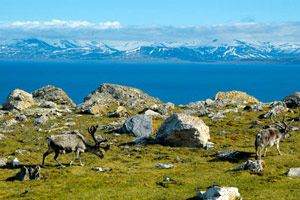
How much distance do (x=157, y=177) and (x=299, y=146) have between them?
17565mm

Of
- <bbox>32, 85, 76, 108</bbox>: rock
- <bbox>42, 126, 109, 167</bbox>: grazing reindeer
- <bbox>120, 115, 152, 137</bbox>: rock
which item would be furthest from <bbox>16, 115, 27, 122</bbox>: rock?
<bbox>42, 126, 109, 167</bbox>: grazing reindeer

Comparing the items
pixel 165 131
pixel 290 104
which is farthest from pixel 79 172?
pixel 290 104

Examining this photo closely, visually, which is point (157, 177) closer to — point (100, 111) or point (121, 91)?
point (100, 111)

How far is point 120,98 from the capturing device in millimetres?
86875

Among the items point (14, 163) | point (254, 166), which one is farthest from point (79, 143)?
point (254, 166)

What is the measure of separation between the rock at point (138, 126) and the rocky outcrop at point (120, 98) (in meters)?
28.4

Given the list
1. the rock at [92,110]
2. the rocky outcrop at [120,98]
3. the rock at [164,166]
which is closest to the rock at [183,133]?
the rock at [164,166]

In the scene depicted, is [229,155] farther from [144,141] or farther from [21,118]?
[21,118]

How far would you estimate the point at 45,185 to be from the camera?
68.6 ft

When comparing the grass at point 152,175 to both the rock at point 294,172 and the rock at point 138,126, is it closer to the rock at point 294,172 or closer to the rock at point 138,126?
the rock at point 294,172

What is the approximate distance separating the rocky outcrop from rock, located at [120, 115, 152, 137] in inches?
1120

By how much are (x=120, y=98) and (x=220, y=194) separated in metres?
72.0

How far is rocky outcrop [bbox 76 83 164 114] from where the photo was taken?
76625 mm

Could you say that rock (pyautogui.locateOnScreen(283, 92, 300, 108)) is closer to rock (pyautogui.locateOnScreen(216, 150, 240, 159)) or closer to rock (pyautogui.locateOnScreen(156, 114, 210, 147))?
rock (pyautogui.locateOnScreen(156, 114, 210, 147))
